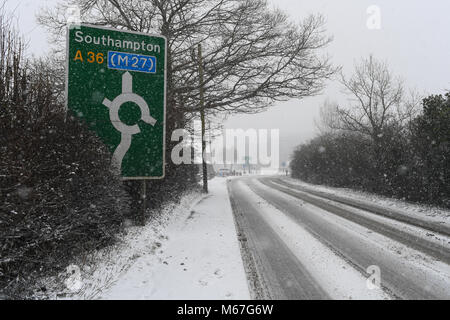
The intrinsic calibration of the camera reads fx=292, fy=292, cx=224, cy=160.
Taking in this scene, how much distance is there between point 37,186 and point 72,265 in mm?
1242

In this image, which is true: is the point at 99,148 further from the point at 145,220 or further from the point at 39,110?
the point at 145,220

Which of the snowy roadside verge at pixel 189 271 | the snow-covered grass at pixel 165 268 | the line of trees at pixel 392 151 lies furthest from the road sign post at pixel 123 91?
the line of trees at pixel 392 151

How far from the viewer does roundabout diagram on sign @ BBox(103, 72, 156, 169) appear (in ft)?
20.2

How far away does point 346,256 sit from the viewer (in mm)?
4977

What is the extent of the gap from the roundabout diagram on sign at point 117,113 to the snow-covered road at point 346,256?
3228mm

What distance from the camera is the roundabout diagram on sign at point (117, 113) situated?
20.2 feet

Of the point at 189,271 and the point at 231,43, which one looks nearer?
the point at 189,271

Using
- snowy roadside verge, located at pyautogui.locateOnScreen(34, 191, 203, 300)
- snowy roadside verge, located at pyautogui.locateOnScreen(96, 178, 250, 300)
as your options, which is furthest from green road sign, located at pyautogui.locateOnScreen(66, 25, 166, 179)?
snowy roadside verge, located at pyautogui.locateOnScreen(96, 178, 250, 300)

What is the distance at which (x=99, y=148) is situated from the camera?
16.1ft

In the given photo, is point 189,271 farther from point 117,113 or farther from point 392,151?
point 392,151

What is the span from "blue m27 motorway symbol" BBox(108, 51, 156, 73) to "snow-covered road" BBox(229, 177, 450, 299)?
14.3ft

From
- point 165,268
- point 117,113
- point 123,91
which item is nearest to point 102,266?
point 165,268

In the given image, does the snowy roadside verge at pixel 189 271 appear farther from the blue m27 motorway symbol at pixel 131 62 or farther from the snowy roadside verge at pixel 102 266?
the blue m27 motorway symbol at pixel 131 62

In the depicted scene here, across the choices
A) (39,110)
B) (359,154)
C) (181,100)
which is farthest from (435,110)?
(39,110)
